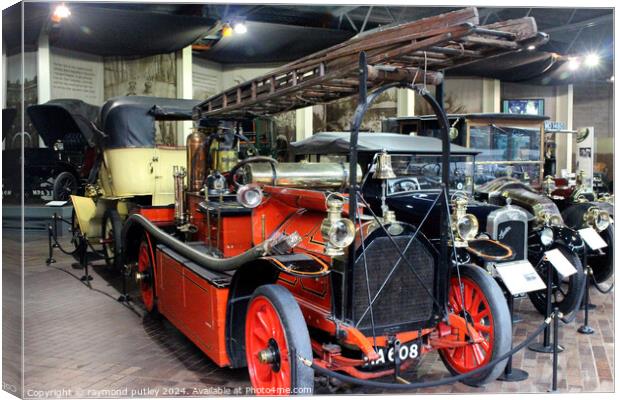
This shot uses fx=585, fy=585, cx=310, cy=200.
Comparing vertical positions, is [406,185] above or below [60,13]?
below

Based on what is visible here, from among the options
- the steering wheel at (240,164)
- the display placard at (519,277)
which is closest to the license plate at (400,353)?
the display placard at (519,277)

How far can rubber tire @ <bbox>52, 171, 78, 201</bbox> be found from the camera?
150 inches

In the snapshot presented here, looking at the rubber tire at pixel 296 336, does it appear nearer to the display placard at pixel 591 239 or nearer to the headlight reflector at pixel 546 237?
the display placard at pixel 591 239

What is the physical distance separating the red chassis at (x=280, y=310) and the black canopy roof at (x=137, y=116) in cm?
150

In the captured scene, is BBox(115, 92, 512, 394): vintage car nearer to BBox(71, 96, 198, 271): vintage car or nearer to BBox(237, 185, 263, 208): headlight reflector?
BBox(237, 185, 263, 208): headlight reflector

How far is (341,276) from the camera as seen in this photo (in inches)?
107

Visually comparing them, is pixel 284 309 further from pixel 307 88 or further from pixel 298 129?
pixel 298 129

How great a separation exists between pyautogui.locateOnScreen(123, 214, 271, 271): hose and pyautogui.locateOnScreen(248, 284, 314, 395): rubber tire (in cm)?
34

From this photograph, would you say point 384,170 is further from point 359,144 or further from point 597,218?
point 597,218

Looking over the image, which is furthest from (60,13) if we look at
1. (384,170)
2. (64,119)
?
(384,170)

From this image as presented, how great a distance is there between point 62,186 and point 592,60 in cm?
359

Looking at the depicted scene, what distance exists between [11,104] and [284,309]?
1822 millimetres

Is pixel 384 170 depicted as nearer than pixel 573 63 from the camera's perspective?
Yes

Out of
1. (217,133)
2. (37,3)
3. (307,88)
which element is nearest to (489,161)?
(217,133)
